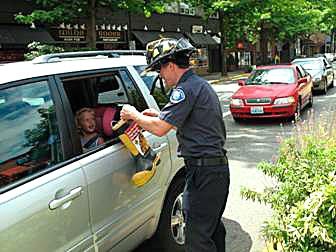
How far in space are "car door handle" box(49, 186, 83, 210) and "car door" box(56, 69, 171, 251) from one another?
0.42ft

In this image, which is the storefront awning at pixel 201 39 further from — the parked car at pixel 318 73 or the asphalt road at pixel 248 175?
the asphalt road at pixel 248 175

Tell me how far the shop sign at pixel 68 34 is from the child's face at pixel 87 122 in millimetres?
19353

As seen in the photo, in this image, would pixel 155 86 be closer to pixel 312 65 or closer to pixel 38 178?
pixel 38 178

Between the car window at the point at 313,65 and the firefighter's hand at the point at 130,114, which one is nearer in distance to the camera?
the firefighter's hand at the point at 130,114

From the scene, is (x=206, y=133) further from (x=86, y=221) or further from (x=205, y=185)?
(x=86, y=221)

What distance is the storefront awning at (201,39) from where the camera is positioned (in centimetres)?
3309

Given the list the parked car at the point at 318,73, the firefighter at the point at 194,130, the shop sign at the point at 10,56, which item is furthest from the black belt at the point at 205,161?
the shop sign at the point at 10,56

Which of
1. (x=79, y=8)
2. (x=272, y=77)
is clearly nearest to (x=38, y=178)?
(x=272, y=77)

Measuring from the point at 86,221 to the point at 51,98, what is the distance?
81 centimetres

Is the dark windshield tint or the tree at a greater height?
the tree

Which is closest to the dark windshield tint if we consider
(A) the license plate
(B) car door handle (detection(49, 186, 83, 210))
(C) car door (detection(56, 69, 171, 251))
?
(C) car door (detection(56, 69, 171, 251))

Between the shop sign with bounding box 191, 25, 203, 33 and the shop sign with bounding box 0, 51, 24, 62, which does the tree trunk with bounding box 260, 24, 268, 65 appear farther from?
the shop sign with bounding box 0, 51, 24, 62

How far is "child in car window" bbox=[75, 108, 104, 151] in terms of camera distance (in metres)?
3.45

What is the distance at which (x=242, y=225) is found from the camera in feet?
16.5
